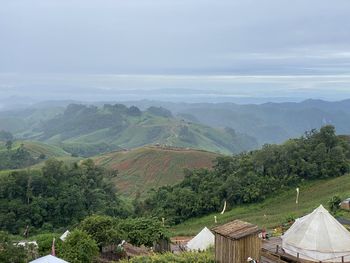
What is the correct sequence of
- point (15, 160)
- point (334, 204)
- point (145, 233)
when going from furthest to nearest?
point (15, 160) → point (334, 204) → point (145, 233)

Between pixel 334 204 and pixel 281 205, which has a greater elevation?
pixel 334 204

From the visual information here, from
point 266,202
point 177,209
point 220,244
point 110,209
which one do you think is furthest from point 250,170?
point 220,244

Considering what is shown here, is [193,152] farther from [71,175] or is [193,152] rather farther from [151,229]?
[151,229]

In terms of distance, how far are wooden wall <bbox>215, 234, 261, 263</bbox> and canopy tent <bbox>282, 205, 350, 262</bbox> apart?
2.92 m

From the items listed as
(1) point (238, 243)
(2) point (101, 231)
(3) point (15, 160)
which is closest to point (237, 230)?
(1) point (238, 243)

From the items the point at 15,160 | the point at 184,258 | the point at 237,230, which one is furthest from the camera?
the point at 15,160

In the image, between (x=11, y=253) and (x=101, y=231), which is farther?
(x=101, y=231)

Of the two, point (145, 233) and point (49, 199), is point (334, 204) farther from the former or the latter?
point (49, 199)

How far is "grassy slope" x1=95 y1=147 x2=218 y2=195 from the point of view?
318 ft

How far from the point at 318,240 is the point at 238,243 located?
464 cm

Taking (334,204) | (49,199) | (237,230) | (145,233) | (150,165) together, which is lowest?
(150,165)

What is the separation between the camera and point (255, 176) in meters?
63.2

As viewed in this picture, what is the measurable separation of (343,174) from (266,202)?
12.5 m

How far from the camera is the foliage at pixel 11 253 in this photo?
26.7 meters
